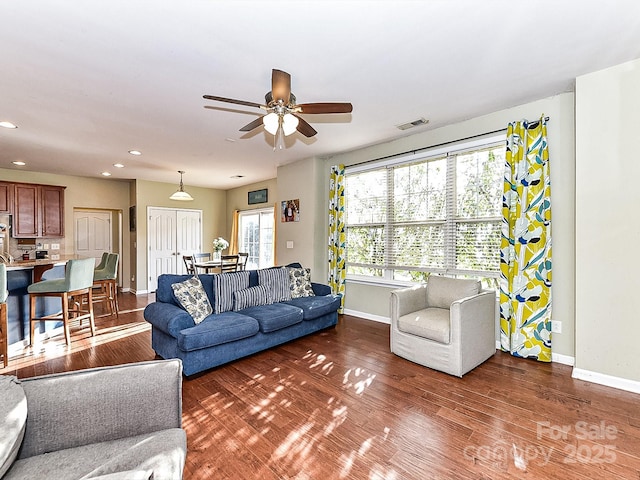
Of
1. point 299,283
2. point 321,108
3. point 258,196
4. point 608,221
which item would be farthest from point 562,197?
point 258,196

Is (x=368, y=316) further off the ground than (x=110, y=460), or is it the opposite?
(x=110, y=460)

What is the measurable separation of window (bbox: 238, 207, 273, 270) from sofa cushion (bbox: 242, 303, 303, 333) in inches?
140

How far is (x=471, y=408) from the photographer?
2305 millimetres

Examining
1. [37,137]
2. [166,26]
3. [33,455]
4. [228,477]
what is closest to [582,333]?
[228,477]

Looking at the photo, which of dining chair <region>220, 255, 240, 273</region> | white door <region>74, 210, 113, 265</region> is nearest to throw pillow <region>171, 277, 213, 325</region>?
dining chair <region>220, 255, 240, 273</region>

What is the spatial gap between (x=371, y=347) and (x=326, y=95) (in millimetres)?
2803

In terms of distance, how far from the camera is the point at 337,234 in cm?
506

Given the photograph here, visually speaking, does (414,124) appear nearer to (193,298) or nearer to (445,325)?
(445,325)

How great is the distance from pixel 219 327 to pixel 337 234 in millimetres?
2626

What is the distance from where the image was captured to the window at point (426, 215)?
360cm

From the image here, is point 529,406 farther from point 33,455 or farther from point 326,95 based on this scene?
point 326,95

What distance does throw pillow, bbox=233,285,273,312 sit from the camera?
3587 mm

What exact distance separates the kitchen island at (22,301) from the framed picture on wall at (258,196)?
404 centimetres

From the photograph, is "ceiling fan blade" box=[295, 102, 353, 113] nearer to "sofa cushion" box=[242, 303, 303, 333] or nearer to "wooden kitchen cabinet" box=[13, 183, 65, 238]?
"sofa cushion" box=[242, 303, 303, 333]
